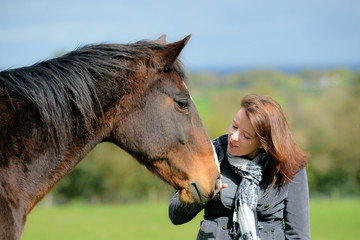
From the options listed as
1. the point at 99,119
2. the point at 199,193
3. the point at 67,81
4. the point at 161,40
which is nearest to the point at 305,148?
the point at 161,40

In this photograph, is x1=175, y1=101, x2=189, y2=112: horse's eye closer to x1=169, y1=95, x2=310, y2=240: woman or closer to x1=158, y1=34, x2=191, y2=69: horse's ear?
x1=158, y1=34, x2=191, y2=69: horse's ear

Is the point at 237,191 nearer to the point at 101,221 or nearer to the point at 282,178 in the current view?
the point at 282,178

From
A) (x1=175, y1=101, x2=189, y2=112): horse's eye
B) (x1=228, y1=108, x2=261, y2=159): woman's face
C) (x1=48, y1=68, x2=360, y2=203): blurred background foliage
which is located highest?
(x1=175, y1=101, x2=189, y2=112): horse's eye

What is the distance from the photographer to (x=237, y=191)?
3.36 meters

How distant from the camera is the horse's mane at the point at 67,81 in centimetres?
267

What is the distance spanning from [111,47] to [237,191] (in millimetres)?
1544

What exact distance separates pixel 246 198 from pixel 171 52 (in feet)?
4.23

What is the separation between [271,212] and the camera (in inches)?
131

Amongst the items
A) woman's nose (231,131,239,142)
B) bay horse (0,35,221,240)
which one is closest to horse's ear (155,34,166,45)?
bay horse (0,35,221,240)

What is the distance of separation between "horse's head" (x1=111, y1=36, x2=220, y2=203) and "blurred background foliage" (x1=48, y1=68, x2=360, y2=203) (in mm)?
27154

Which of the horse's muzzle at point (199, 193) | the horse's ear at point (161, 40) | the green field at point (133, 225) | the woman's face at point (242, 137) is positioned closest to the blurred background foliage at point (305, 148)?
the green field at point (133, 225)

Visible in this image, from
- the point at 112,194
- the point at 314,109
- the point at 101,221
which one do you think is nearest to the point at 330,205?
the point at 101,221

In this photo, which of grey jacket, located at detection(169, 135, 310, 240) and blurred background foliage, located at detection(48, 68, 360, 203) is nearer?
grey jacket, located at detection(169, 135, 310, 240)

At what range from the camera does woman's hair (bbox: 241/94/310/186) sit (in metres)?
3.28
